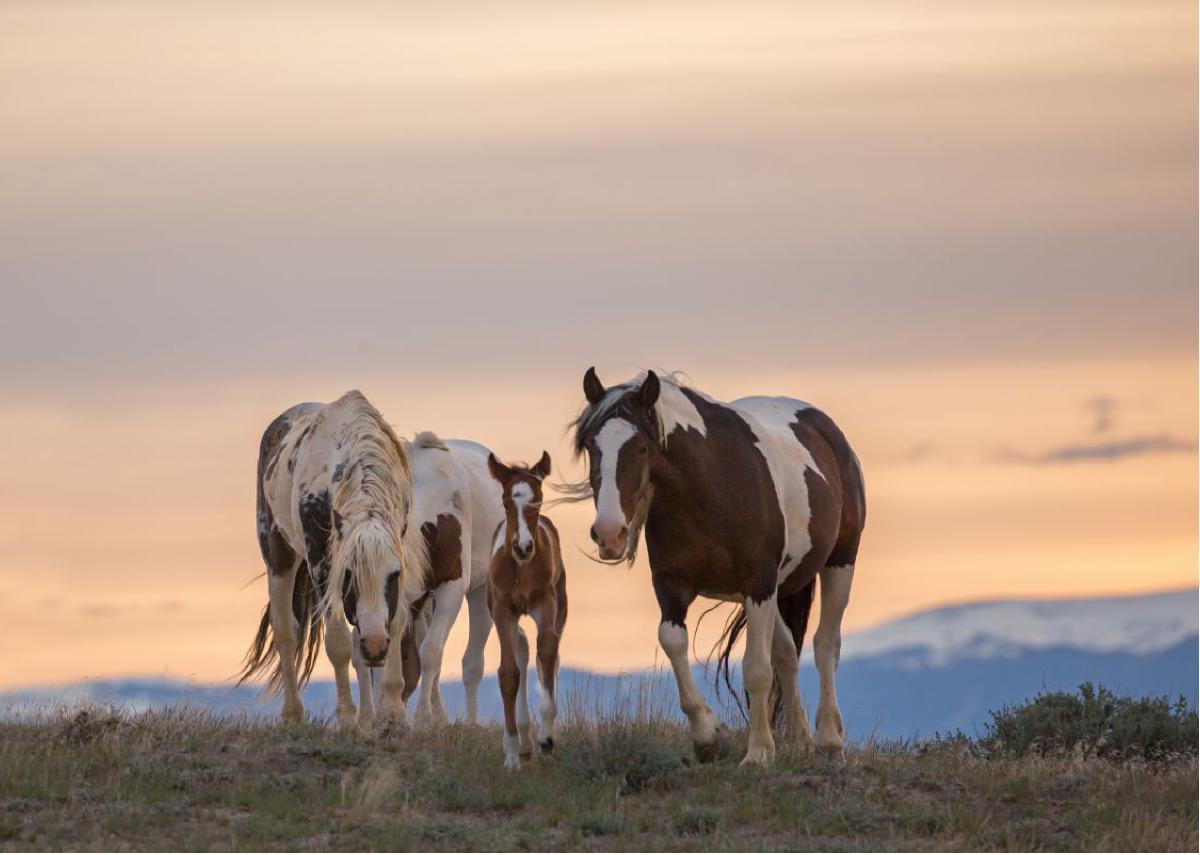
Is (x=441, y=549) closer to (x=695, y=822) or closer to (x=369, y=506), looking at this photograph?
(x=369, y=506)

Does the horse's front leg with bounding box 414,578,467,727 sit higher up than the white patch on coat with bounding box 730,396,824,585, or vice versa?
the white patch on coat with bounding box 730,396,824,585

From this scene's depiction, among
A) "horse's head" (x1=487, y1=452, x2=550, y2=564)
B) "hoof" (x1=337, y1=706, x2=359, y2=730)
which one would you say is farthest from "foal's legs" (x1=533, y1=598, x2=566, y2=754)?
"hoof" (x1=337, y1=706, x2=359, y2=730)

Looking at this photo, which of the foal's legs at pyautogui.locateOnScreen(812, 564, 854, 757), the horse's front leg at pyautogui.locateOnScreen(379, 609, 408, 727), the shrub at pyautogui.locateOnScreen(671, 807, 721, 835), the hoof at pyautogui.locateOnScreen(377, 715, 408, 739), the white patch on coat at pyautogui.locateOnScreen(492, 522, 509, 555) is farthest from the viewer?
the horse's front leg at pyautogui.locateOnScreen(379, 609, 408, 727)

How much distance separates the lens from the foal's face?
13.1m

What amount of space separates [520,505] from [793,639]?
132 inches

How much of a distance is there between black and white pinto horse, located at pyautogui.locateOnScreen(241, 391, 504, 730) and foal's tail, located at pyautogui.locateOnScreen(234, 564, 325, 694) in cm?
A: 1

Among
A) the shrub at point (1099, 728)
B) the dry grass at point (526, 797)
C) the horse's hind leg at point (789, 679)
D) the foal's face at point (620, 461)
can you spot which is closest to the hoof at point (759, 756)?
the dry grass at point (526, 797)

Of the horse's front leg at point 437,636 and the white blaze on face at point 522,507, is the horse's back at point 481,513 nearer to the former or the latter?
the horse's front leg at point 437,636

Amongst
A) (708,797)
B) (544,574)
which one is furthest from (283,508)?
(708,797)

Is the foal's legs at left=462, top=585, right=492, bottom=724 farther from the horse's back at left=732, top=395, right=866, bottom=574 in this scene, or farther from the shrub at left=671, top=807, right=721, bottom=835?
the shrub at left=671, top=807, right=721, bottom=835

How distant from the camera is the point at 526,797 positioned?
13102 mm

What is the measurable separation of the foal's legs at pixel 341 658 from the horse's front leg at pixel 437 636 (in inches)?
47.6

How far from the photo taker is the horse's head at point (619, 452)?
13.1m

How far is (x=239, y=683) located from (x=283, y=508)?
218 centimetres
